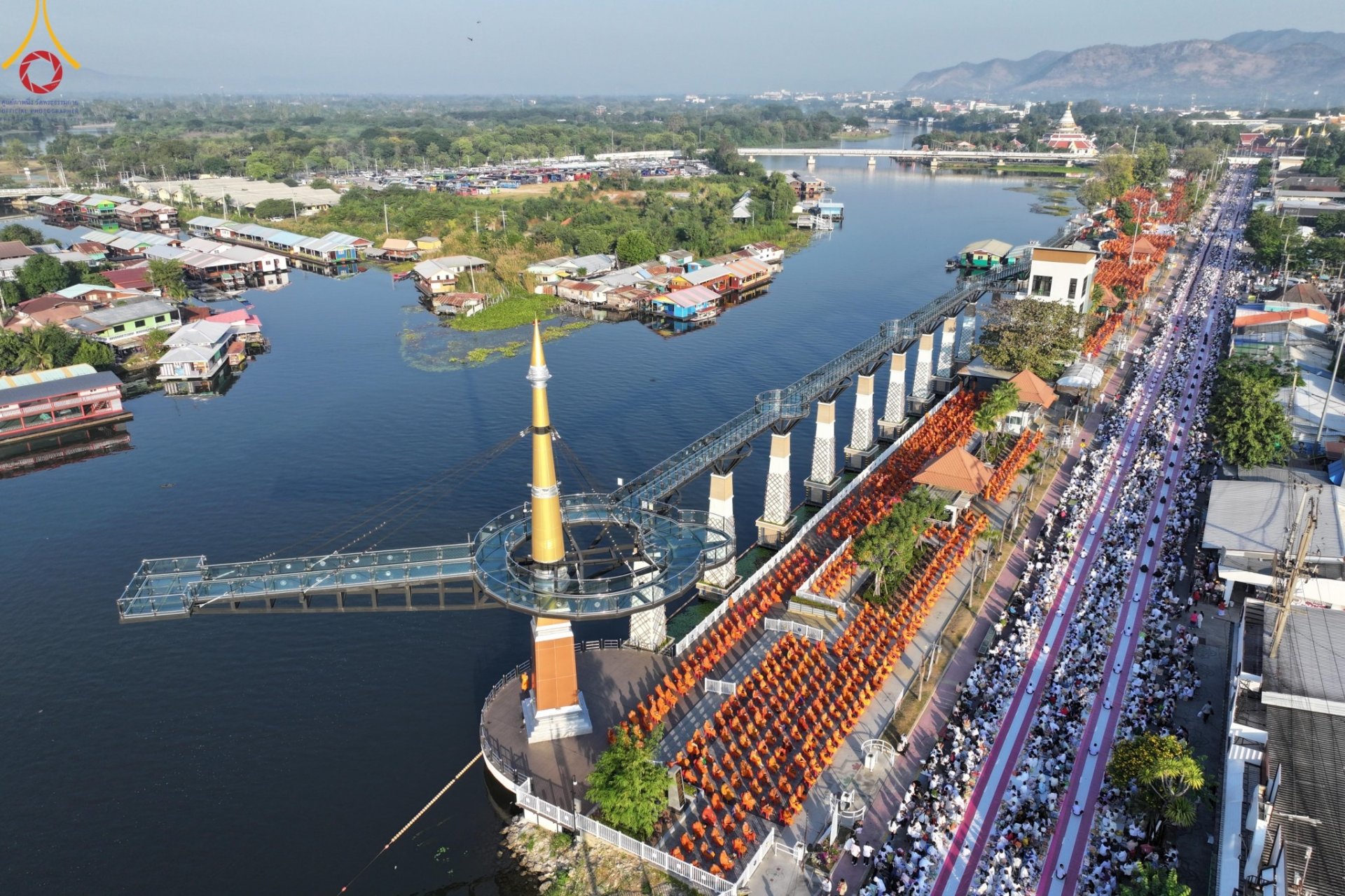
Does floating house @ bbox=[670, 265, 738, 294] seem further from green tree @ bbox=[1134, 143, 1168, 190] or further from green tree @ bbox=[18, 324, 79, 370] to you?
green tree @ bbox=[1134, 143, 1168, 190]

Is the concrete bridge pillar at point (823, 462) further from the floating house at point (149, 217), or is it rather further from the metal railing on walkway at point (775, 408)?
the floating house at point (149, 217)

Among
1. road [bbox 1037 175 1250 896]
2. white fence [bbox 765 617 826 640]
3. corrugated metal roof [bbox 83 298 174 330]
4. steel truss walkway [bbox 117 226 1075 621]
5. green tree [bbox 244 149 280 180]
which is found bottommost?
road [bbox 1037 175 1250 896]

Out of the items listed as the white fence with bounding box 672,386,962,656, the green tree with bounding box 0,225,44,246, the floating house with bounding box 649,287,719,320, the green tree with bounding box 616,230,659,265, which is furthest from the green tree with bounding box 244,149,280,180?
the white fence with bounding box 672,386,962,656

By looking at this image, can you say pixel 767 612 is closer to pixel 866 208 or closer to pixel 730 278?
pixel 730 278

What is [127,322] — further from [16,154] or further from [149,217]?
[16,154]

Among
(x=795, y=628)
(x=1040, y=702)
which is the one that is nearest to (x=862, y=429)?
(x=795, y=628)

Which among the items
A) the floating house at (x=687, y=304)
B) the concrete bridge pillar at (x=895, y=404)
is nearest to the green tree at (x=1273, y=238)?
the concrete bridge pillar at (x=895, y=404)

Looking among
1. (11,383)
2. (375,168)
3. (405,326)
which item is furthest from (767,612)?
(375,168)
